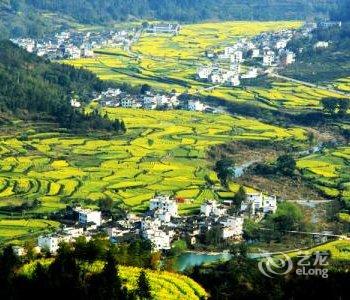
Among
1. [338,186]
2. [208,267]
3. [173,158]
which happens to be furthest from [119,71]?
[208,267]

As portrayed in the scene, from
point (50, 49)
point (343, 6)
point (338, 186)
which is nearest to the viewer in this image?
point (338, 186)

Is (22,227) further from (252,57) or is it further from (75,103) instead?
(252,57)

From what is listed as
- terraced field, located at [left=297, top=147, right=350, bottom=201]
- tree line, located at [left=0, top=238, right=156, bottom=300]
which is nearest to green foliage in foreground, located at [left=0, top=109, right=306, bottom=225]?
terraced field, located at [left=297, top=147, right=350, bottom=201]

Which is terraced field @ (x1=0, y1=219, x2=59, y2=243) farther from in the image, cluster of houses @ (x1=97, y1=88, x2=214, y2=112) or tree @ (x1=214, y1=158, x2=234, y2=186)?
cluster of houses @ (x1=97, y1=88, x2=214, y2=112)

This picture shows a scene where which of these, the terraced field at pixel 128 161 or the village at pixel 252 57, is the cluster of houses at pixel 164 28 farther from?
the terraced field at pixel 128 161

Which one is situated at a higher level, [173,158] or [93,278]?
[93,278]

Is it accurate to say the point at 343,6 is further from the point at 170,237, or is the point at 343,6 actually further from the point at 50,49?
the point at 170,237
